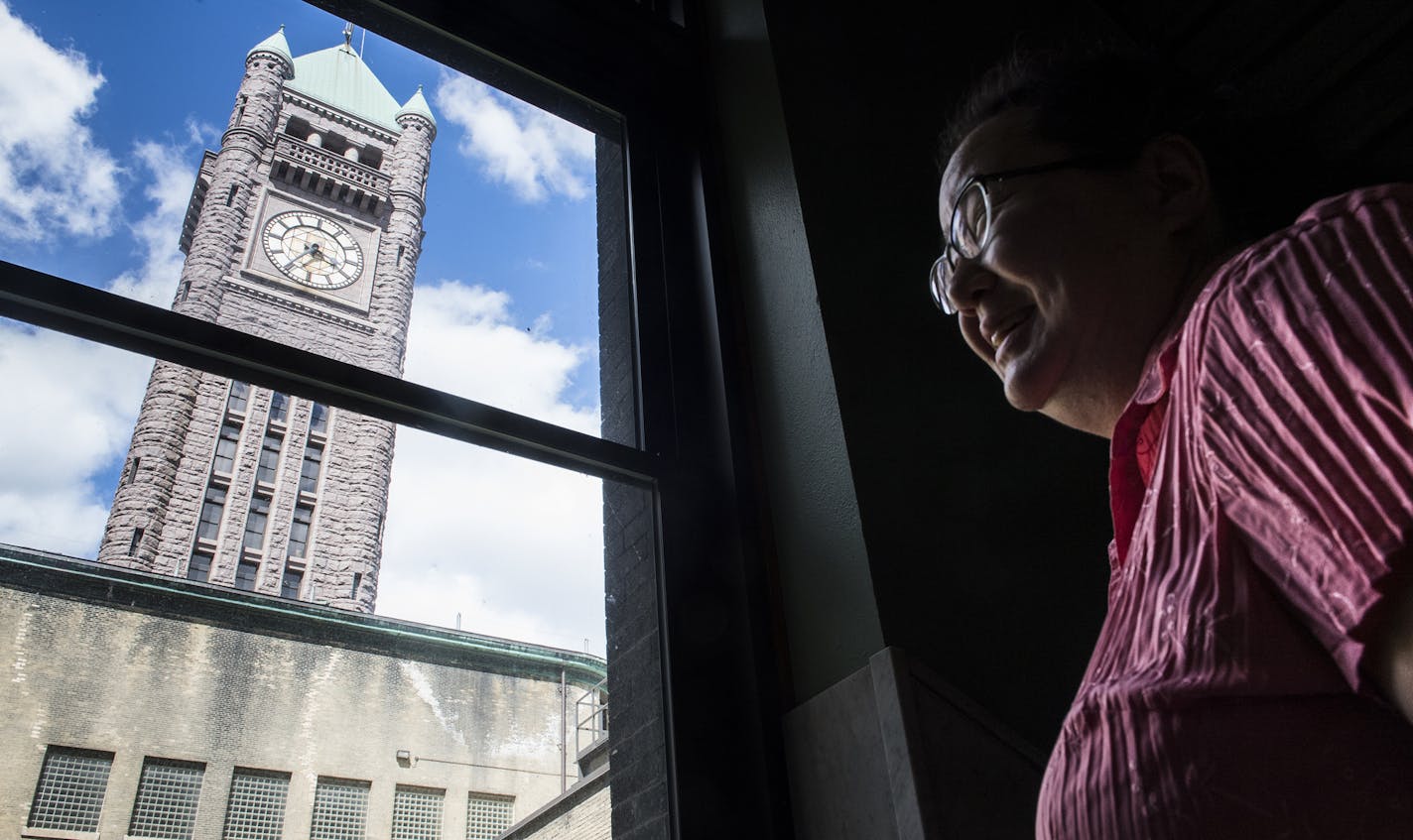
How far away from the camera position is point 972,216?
79 cm

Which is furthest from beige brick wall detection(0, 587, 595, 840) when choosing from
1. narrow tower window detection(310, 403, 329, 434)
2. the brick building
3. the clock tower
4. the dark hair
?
the dark hair

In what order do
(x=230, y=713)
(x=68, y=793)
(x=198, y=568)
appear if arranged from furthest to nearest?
(x=198, y=568) < (x=230, y=713) < (x=68, y=793)

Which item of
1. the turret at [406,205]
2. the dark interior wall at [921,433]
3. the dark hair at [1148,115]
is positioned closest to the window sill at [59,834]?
the turret at [406,205]

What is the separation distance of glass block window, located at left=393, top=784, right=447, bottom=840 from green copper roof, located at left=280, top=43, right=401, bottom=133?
1.17 m

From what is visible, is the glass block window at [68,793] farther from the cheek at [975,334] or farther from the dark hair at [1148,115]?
the dark hair at [1148,115]

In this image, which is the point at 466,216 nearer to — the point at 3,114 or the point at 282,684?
the point at 3,114

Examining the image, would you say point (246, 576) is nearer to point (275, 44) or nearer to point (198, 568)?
point (198, 568)

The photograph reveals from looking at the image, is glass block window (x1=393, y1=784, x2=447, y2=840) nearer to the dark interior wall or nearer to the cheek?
the dark interior wall

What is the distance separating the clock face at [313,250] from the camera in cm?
330

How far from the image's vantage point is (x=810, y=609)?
1.34 meters

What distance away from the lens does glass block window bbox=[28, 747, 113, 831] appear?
1044mm

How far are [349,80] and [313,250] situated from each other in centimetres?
220

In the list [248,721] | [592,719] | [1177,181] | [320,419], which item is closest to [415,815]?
[248,721]

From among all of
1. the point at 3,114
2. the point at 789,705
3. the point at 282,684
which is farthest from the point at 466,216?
the point at 789,705
